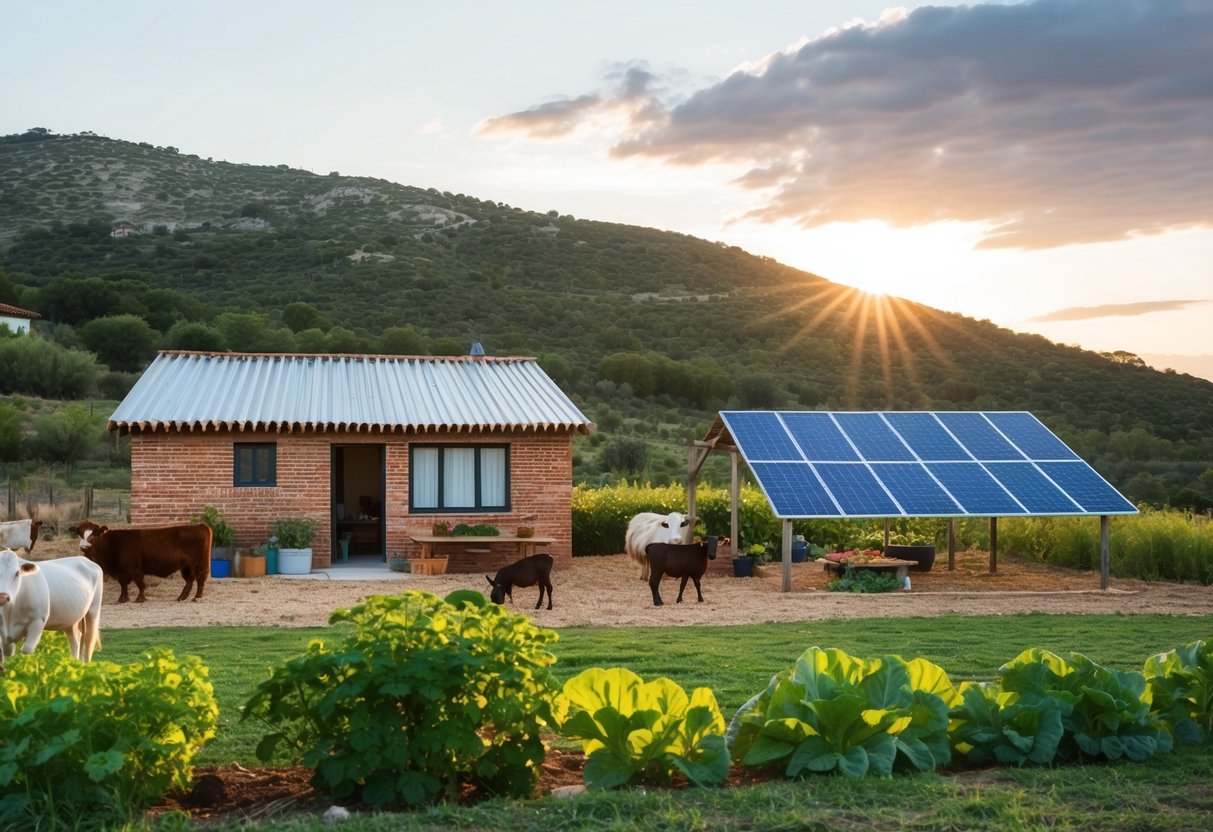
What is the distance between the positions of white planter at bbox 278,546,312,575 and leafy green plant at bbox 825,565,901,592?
8299 mm

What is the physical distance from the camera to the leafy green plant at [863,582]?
17234 mm

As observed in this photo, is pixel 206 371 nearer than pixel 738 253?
Yes

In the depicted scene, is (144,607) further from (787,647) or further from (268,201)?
(268,201)

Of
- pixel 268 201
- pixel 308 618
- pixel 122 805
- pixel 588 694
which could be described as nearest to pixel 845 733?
pixel 588 694

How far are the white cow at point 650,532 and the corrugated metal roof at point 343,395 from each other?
84.5 inches

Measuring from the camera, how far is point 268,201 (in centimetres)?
6781

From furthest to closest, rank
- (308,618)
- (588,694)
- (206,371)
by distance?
(206,371), (308,618), (588,694)

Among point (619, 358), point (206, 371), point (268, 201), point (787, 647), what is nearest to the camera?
point (787, 647)

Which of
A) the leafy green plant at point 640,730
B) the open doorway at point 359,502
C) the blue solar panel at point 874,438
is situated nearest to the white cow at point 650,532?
the blue solar panel at point 874,438

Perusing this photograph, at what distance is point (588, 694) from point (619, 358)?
136 ft

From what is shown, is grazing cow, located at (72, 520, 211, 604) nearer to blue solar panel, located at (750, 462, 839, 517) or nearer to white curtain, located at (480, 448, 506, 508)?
white curtain, located at (480, 448, 506, 508)

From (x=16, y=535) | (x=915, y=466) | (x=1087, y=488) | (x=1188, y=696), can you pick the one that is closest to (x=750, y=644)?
(x=1188, y=696)

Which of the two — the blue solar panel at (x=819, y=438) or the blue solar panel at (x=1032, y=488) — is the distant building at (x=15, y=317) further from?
the blue solar panel at (x=1032, y=488)

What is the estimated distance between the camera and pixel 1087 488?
18.2 m
